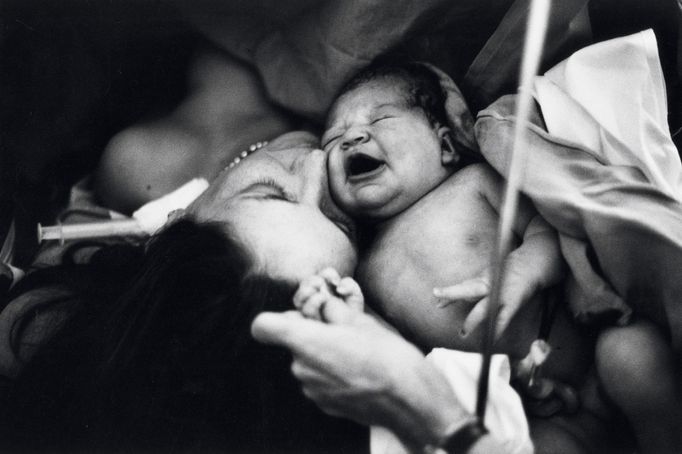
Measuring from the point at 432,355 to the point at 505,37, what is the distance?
383 millimetres

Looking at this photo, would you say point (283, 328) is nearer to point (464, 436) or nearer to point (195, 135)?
point (464, 436)

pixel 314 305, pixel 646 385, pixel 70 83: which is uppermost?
pixel 70 83

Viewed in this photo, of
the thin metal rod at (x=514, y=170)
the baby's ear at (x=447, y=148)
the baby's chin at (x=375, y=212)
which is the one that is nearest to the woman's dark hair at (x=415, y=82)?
the baby's ear at (x=447, y=148)

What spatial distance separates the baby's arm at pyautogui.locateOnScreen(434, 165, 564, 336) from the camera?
2.01 ft

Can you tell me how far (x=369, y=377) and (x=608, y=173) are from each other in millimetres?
307

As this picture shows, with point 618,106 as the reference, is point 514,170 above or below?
above

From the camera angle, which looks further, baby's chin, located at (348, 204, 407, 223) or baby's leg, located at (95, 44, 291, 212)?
baby's leg, located at (95, 44, 291, 212)

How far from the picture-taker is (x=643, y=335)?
0.59 meters

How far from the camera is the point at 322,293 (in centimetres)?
60

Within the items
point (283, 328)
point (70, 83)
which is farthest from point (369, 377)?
point (70, 83)

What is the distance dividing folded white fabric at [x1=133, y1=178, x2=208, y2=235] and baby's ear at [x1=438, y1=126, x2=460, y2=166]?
30cm

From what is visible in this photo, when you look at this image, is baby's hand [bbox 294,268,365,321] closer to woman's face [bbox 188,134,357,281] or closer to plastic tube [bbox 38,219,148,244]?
woman's face [bbox 188,134,357,281]

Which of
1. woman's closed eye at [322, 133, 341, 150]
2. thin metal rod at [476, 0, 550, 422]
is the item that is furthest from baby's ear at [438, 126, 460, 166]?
thin metal rod at [476, 0, 550, 422]

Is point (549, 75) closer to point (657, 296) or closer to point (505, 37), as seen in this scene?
point (505, 37)
